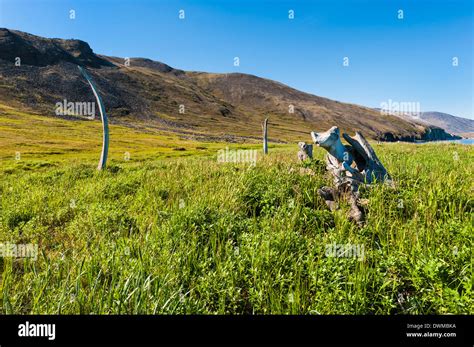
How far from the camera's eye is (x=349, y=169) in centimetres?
786

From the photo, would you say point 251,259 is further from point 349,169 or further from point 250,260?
point 349,169

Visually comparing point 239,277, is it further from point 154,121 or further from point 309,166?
point 154,121

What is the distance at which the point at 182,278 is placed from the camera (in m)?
3.88

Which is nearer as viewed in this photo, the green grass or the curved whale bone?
the green grass

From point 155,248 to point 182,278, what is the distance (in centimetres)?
83

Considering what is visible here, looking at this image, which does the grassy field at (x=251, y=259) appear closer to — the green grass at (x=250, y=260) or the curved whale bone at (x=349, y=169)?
the green grass at (x=250, y=260)

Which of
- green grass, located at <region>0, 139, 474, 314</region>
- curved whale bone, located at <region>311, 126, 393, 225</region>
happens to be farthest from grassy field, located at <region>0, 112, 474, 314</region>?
curved whale bone, located at <region>311, 126, 393, 225</region>

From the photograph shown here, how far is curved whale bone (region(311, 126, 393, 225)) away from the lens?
6.55m

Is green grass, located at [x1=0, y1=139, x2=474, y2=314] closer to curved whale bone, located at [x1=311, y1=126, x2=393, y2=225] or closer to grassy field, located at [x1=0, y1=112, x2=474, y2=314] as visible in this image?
grassy field, located at [x1=0, y1=112, x2=474, y2=314]

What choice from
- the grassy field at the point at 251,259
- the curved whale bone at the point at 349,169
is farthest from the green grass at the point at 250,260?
the curved whale bone at the point at 349,169

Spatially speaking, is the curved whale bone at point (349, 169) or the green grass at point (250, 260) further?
the curved whale bone at point (349, 169)

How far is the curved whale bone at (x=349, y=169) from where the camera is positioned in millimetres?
6551

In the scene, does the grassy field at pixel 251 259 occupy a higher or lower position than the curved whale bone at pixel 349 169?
lower
